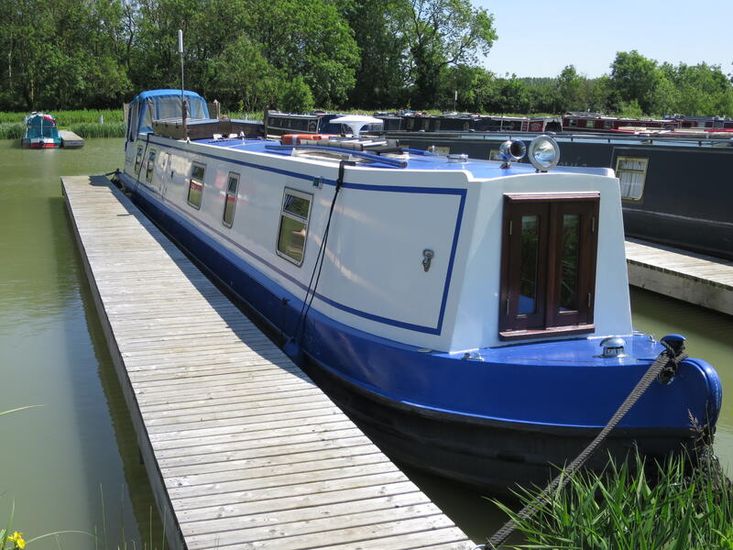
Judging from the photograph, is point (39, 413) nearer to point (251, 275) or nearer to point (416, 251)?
point (251, 275)

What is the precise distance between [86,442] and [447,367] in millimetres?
3126

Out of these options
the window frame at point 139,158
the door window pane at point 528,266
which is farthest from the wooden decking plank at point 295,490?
the window frame at point 139,158

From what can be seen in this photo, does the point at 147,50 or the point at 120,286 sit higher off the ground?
the point at 147,50

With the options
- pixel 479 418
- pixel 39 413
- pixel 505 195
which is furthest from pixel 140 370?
pixel 505 195

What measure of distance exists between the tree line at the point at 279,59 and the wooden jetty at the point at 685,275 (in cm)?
3171

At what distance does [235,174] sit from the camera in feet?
28.8

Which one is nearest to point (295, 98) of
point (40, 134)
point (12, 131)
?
point (12, 131)

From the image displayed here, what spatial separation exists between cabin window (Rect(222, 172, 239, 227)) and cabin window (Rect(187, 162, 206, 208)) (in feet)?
4.25

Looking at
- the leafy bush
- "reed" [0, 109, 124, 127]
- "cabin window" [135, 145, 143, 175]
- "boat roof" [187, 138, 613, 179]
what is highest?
the leafy bush

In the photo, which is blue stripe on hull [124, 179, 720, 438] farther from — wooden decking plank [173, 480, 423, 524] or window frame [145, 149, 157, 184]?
window frame [145, 149, 157, 184]

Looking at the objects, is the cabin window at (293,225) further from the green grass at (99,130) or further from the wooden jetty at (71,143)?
the green grass at (99,130)

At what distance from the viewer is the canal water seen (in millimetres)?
5176

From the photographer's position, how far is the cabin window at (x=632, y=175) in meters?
12.4

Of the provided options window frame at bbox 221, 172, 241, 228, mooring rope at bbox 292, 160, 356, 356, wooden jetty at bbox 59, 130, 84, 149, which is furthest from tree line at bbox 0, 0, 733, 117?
mooring rope at bbox 292, 160, 356, 356
